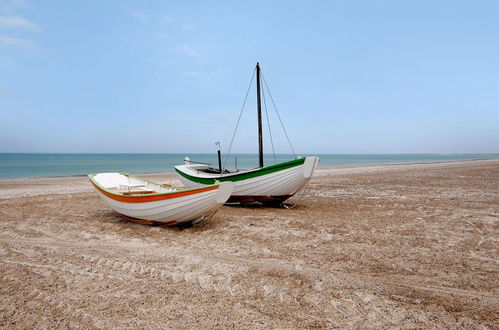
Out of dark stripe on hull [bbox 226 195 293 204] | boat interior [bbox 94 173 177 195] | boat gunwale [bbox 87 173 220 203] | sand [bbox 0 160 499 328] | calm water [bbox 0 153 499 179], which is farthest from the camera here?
calm water [bbox 0 153 499 179]

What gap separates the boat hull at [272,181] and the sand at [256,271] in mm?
1154

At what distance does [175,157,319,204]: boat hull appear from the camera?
9516mm

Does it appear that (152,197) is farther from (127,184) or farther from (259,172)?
(259,172)

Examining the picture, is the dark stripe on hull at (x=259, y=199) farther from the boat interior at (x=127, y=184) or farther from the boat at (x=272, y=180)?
the boat interior at (x=127, y=184)

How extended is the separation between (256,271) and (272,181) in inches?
199

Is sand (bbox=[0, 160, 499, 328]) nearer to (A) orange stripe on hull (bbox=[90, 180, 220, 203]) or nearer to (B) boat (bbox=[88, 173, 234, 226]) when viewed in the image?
(B) boat (bbox=[88, 173, 234, 226])

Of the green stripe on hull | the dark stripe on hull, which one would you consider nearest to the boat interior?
the green stripe on hull

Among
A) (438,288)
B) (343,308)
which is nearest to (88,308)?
(343,308)

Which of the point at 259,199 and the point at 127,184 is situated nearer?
the point at 127,184

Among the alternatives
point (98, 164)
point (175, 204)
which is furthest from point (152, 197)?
point (98, 164)

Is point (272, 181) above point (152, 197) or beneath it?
above

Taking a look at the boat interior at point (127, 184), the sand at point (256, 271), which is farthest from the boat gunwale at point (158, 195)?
the boat interior at point (127, 184)

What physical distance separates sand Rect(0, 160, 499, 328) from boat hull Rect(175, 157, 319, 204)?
1.15 meters

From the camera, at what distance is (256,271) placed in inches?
194
